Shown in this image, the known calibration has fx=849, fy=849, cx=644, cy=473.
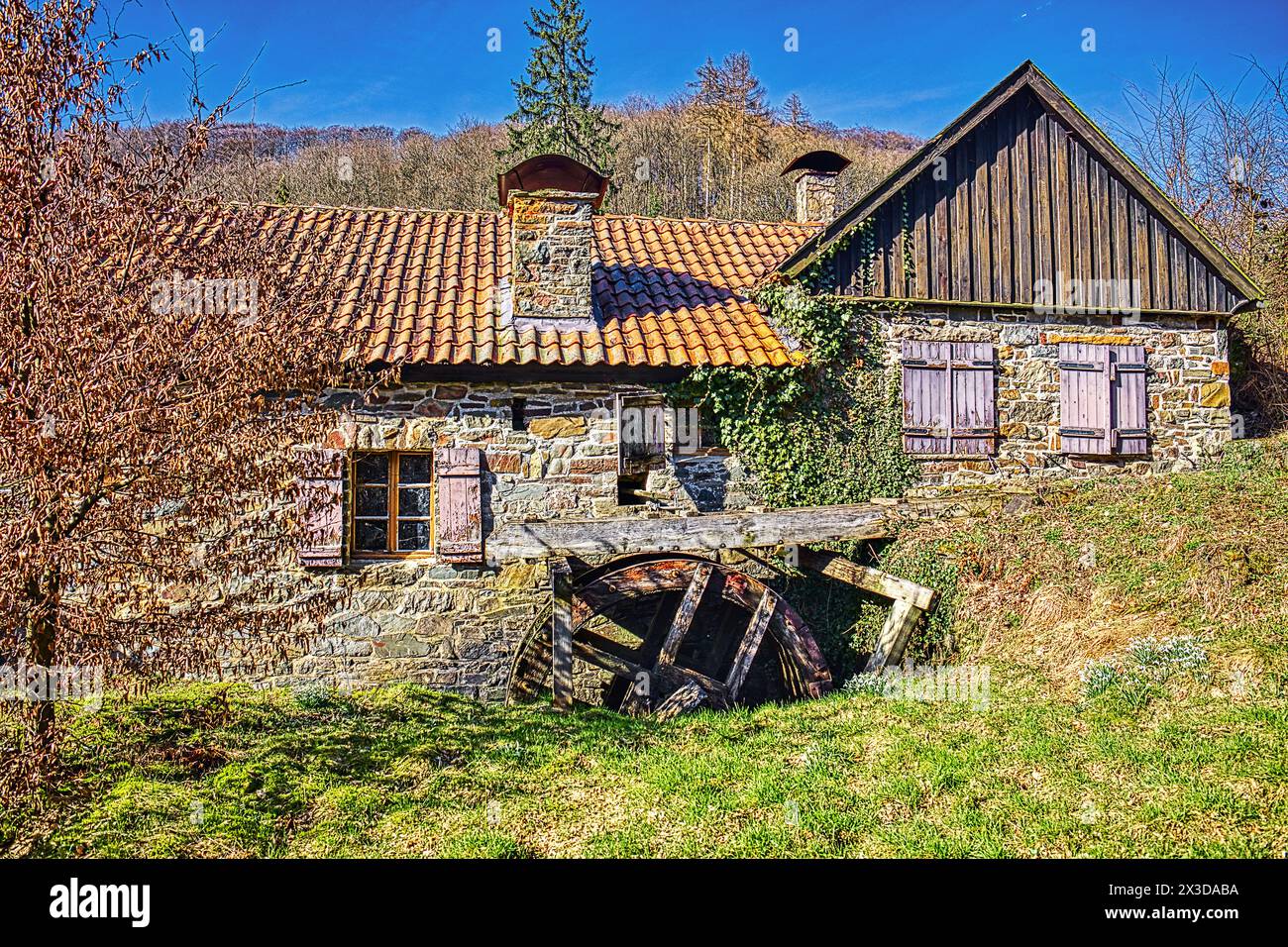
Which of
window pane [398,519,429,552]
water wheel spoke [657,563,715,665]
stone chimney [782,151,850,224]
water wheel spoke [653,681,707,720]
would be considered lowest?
water wheel spoke [653,681,707,720]

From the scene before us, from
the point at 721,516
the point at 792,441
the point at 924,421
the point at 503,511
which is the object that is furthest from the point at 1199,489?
the point at 503,511

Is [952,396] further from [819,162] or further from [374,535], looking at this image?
[374,535]

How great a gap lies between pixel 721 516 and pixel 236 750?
4104 millimetres

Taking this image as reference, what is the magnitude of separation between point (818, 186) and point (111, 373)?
394 inches

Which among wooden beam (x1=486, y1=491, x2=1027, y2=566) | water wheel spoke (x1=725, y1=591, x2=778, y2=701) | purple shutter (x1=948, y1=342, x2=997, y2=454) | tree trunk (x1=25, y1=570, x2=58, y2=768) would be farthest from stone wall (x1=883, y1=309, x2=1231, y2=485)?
tree trunk (x1=25, y1=570, x2=58, y2=768)

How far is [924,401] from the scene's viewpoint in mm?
9281

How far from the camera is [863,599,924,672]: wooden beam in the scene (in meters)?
7.31

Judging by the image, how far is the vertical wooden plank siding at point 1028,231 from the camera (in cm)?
959

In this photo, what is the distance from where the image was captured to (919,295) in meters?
9.51

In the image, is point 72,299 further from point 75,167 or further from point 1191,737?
point 1191,737

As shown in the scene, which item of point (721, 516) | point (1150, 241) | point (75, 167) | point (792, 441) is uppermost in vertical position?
point (1150, 241)

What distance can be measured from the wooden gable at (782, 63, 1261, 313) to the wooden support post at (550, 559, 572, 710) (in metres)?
4.81

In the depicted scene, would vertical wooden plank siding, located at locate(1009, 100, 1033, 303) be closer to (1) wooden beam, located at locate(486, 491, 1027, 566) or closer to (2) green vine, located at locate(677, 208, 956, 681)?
(2) green vine, located at locate(677, 208, 956, 681)

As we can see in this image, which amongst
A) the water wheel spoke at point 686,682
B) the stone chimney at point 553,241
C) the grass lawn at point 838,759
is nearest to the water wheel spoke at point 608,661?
the water wheel spoke at point 686,682
